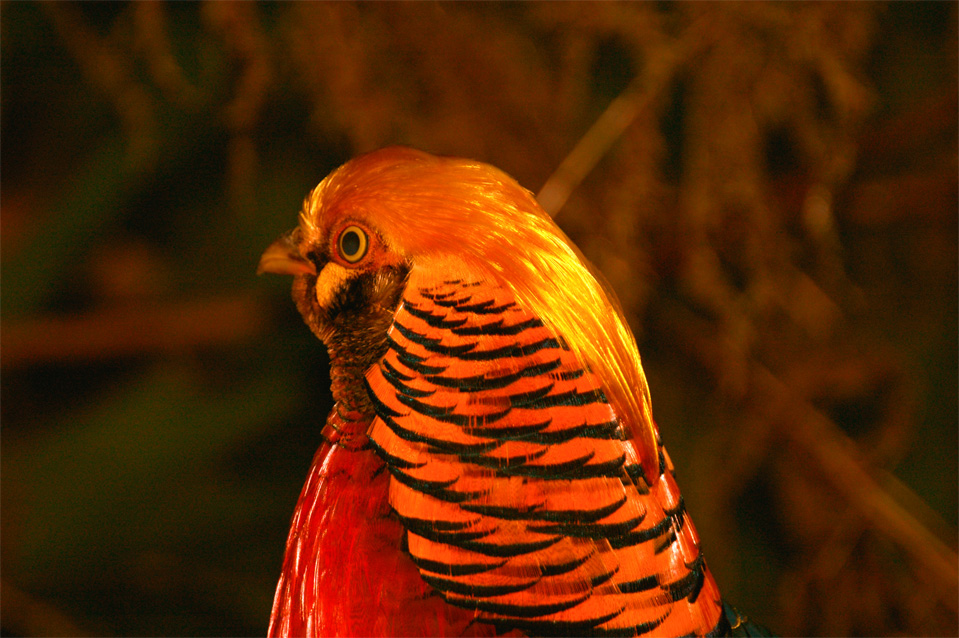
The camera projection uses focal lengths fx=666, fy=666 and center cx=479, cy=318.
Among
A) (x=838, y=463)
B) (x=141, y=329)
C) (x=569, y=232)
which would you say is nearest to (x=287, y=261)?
(x=569, y=232)

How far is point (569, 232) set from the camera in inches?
59.2

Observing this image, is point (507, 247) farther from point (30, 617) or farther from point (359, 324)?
point (30, 617)

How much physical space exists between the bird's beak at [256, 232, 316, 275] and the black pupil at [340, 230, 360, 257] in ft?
0.26

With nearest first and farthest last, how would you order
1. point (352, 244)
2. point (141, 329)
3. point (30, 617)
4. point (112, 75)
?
point (352, 244)
point (112, 75)
point (30, 617)
point (141, 329)

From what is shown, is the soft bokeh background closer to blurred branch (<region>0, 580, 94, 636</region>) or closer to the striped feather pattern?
blurred branch (<region>0, 580, 94, 636</region>)

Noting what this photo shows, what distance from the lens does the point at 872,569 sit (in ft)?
5.61

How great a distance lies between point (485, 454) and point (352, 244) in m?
0.25

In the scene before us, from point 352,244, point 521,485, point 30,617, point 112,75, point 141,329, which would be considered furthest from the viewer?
point 141,329

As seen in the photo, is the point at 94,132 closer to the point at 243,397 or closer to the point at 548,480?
the point at 243,397

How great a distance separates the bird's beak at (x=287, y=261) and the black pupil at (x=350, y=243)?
81mm

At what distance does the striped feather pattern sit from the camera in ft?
1.78

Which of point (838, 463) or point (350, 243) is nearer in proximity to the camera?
point (350, 243)

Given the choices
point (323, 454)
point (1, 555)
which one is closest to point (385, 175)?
point (323, 454)

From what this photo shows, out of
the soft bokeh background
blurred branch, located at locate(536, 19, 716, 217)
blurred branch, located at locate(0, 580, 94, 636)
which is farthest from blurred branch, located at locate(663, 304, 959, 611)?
blurred branch, located at locate(0, 580, 94, 636)
